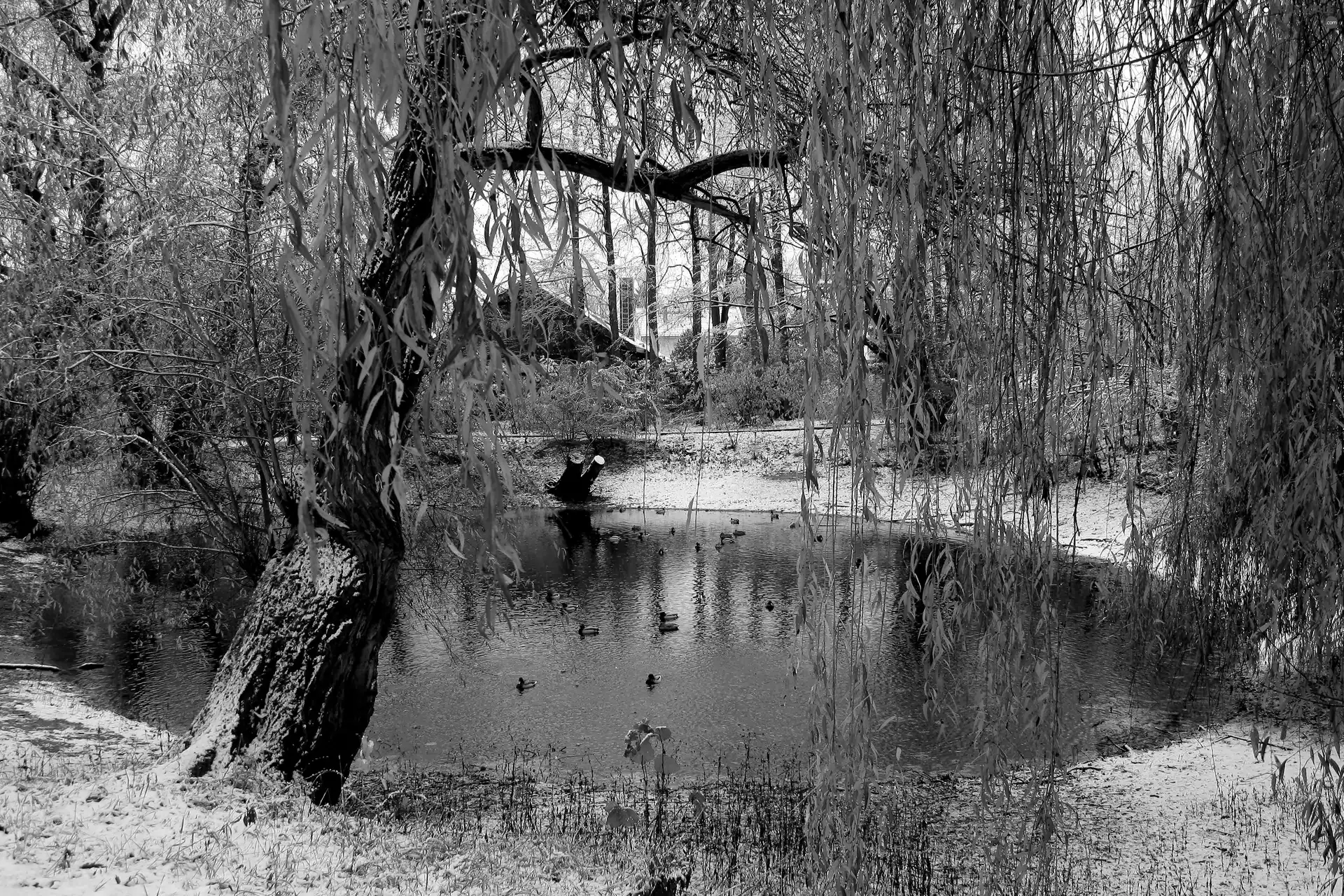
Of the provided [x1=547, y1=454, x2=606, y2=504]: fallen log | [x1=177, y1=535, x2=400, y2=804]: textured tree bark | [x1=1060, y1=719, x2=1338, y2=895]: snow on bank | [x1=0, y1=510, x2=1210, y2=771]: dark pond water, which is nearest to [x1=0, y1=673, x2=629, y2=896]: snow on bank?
[x1=177, y1=535, x2=400, y2=804]: textured tree bark

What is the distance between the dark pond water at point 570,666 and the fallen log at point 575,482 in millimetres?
5240

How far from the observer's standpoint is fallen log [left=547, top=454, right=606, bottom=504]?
46.9ft

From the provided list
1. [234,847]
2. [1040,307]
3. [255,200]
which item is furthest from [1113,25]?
[255,200]

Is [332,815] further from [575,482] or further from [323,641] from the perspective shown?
[575,482]

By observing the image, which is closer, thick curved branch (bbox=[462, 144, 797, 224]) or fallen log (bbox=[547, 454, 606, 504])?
thick curved branch (bbox=[462, 144, 797, 224])

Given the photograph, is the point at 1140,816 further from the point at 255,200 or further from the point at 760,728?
the point at 255,200

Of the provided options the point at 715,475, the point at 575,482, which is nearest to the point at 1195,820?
the point at 575,482

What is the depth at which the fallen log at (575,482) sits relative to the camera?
14305mm

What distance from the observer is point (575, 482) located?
14.4 metres

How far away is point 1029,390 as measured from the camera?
175cm

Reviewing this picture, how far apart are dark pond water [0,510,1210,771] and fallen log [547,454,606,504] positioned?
524cm

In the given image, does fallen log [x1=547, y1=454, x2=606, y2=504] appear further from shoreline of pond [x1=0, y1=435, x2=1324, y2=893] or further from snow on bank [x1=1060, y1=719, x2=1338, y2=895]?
snow on bank [x1=1060, y1=719, x2=1338, y2=895]

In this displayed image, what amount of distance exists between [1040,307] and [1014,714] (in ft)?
2.46

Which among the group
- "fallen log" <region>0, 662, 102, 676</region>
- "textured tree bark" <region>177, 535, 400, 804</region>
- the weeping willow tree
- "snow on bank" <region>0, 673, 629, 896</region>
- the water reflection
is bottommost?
the water reflection
